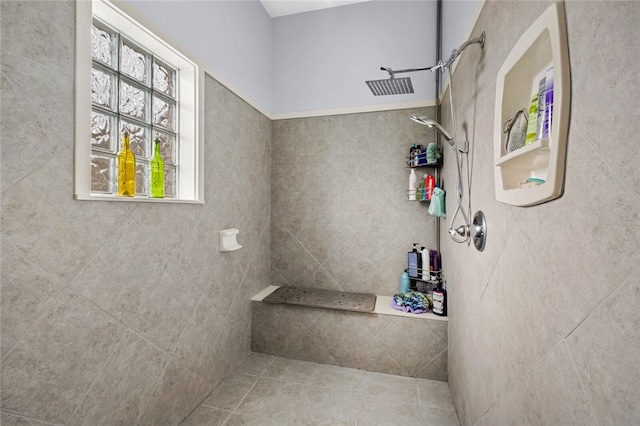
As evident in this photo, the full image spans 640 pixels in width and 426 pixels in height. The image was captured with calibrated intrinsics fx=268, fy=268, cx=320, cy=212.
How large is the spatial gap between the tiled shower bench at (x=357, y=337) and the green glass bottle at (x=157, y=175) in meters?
1.18

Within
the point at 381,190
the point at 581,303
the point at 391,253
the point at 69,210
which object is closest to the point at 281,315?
the point at 391,253

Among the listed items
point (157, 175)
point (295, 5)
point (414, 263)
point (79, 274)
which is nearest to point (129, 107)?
point (157, 175)

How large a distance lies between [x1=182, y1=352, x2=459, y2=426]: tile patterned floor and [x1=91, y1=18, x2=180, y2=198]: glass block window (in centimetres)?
130

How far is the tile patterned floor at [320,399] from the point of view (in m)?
1.49

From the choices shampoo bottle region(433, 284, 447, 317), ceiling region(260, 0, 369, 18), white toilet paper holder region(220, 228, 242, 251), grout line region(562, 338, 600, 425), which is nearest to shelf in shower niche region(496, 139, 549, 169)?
grout line region(562, 338, 600, 425)

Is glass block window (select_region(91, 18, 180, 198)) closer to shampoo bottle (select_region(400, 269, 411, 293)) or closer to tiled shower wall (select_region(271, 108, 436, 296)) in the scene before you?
tiled shower wall (select_region(271, 108, 436, 296))

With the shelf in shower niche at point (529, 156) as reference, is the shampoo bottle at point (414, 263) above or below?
below

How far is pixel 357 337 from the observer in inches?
76.7

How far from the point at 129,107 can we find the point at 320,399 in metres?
1.94

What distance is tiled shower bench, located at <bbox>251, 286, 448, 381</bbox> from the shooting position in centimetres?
182

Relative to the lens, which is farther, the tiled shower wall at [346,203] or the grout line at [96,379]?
the tiled shower wall at [346,203]

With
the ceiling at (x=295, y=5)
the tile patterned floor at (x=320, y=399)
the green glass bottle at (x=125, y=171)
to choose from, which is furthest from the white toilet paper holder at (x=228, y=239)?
the ceiling at (x=295, y=5)

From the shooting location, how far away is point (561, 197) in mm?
596

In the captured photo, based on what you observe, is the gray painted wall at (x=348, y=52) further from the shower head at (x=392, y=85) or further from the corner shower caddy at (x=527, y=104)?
the corner shower caddy at (x=527, y=104)
